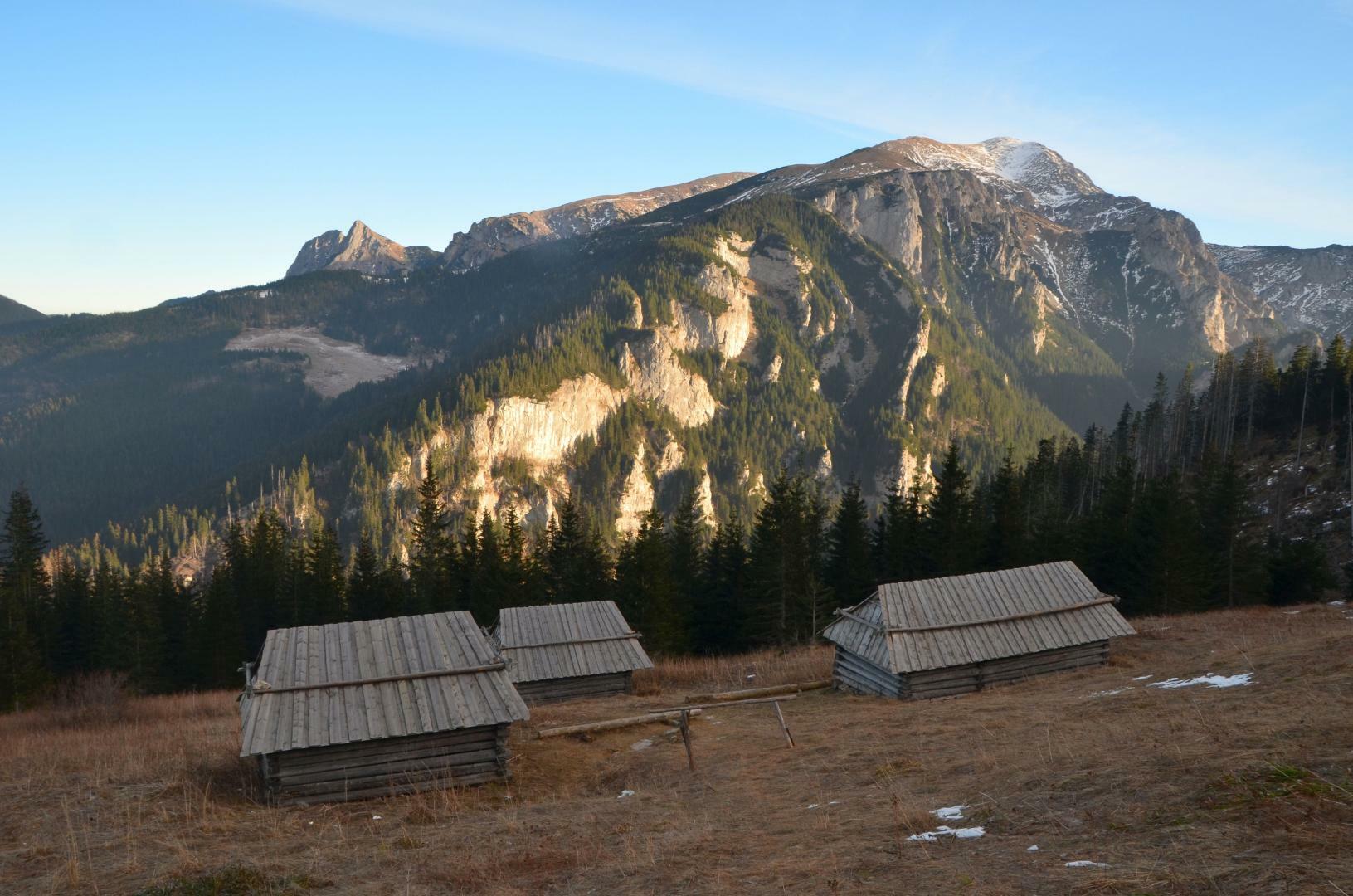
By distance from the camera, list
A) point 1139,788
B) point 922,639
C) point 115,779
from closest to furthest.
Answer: point 1139,788 < point 115,779 < point 922,639

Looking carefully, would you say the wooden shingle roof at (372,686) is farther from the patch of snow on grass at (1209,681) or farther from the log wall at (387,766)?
the patch of snow on grass at (1209,681)

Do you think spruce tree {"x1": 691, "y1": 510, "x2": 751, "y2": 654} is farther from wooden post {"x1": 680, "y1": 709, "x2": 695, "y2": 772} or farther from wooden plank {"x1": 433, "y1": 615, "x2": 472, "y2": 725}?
wooden post {"x1": 680, "y1": 709, "x2": 695, "y2": 772}

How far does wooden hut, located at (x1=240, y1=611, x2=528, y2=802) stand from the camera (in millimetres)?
18875

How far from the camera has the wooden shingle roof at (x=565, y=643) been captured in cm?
3362

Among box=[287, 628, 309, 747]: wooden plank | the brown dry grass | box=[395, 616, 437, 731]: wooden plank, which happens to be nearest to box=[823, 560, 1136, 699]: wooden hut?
the brown dry grass

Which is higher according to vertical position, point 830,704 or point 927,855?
point 927,855

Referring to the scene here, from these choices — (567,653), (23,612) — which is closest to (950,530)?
(567,653)

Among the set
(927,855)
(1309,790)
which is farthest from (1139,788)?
(927,855)

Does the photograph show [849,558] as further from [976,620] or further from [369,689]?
[369,689]

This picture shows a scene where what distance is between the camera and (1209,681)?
69.1ft

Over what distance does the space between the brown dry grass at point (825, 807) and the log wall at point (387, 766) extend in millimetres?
691

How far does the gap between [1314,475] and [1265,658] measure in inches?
2642

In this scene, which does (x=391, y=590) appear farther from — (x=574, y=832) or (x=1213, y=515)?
(x=1213, y=515)

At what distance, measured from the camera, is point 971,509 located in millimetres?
54062
